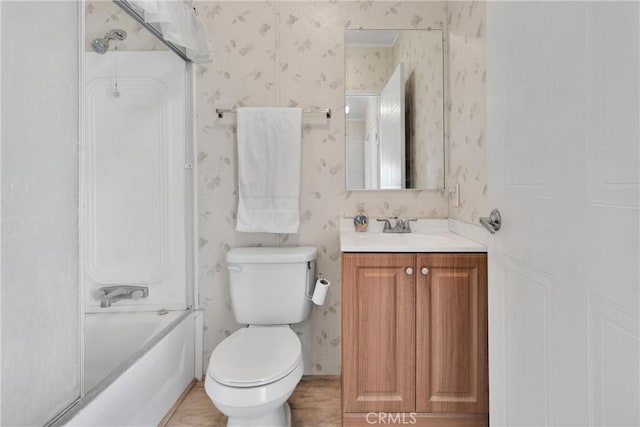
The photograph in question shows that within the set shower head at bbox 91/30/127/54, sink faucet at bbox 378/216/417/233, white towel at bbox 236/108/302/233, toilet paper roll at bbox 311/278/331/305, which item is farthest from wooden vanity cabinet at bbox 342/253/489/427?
shower head at bbox 91/30/127/54

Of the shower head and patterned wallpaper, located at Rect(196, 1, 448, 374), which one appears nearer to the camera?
the shower head

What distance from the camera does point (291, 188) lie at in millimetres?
1947

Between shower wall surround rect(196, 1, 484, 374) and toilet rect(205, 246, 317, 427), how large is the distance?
0.21 meters

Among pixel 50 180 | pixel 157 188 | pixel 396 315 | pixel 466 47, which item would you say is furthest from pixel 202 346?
pixel 466 47

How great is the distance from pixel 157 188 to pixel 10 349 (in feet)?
3.54

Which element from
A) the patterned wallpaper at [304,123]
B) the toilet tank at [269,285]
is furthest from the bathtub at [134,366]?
the toilet tank at [269,285]

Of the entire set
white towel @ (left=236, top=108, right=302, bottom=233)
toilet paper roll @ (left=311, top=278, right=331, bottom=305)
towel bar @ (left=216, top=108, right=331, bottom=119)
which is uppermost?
towel bar @ (left=216, top=108, right=331, bottom=119)

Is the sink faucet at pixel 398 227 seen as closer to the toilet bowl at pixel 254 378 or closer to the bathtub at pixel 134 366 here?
the toilet bowl at pixel 254 378

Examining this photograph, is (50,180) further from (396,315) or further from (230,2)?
(230,2)

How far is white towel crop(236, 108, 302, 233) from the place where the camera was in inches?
76.1

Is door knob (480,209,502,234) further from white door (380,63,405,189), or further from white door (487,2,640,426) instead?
white door (380,63,405,189)

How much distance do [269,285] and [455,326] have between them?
86 centimetres

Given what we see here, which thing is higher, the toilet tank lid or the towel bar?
the towel bar

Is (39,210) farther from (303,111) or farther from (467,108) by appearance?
(467,108)
